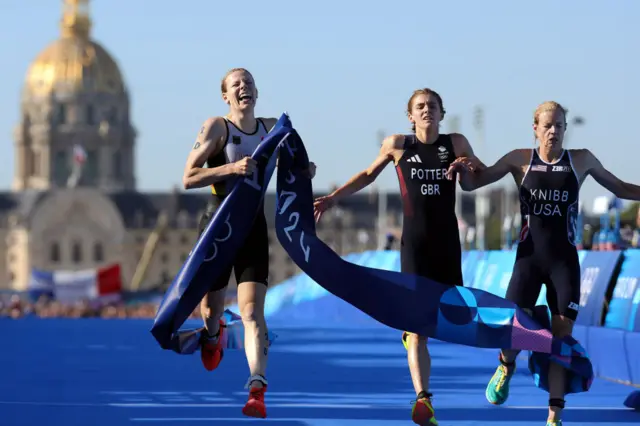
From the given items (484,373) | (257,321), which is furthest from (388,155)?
(484,373)

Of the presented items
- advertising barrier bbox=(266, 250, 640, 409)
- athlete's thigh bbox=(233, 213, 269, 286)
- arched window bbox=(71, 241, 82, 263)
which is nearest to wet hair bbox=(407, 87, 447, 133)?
athlete's thigh bbox=(233, 213, 269, 286)

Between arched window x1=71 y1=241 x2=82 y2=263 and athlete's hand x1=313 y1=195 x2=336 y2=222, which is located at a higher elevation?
athlete's hand x1=313 y1=195 x2=336 y2=222

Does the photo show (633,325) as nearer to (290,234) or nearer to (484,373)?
(484,373)

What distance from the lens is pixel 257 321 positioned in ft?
36.1

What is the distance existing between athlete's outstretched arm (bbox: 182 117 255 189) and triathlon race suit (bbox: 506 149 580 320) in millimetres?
1541

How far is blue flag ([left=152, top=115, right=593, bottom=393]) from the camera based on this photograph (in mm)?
10922

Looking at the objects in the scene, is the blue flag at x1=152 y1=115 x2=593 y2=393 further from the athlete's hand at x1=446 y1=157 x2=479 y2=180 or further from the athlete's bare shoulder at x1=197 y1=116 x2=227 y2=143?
the athlete's hand at x1=446 y1=157 x2=479 y2=180

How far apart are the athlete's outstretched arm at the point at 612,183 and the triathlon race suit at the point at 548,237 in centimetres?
20

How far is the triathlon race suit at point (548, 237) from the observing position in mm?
11055

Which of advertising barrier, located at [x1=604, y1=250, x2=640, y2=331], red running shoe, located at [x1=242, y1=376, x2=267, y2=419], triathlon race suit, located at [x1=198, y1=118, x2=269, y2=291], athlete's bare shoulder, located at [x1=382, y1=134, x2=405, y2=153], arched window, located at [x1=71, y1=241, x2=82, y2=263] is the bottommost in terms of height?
arched window, located at [x1=71, y1=241, x2=82, y2=263]

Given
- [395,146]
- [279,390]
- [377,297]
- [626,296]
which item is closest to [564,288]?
[377,297]

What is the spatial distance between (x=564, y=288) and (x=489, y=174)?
0.73 meters

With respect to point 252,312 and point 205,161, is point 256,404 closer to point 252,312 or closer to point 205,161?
point 252,312

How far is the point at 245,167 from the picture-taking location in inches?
427
